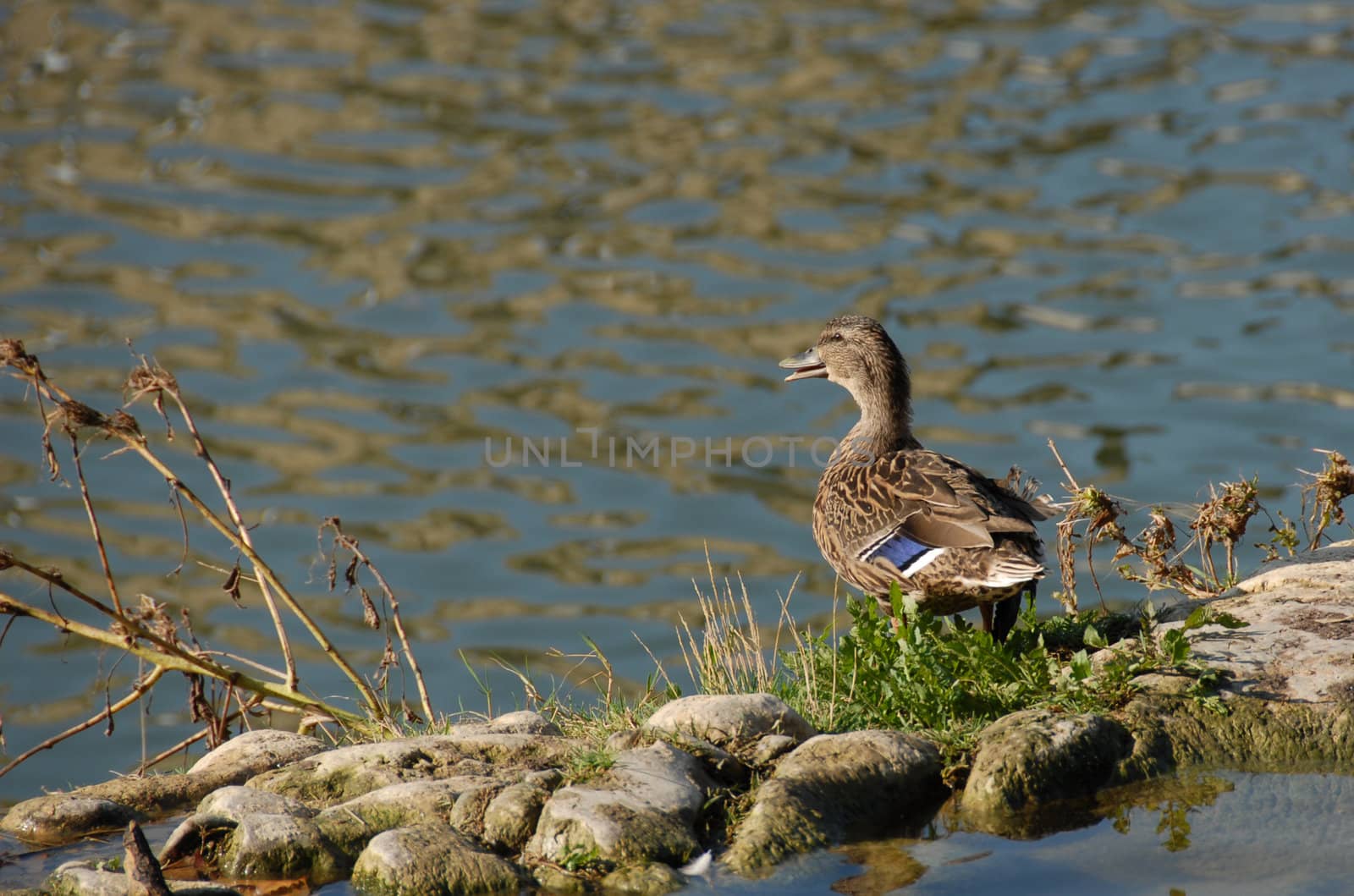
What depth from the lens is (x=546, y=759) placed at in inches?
206

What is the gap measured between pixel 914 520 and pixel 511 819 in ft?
6.84

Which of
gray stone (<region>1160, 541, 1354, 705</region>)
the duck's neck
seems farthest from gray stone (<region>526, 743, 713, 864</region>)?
the duck's neck

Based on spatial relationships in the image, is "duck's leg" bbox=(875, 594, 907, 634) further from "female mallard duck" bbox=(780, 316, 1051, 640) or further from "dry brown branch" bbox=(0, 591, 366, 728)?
"dry brown branch" bbox=(0, 591, 366, 728)

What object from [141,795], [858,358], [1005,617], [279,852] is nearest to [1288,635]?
[1005,617]

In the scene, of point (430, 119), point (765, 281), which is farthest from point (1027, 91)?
point (430, 119)

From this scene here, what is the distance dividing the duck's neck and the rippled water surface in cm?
419

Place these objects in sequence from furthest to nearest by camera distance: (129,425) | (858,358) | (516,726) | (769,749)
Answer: (858,358) < (129,425) < (516,726) < (769,749)

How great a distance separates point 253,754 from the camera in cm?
584

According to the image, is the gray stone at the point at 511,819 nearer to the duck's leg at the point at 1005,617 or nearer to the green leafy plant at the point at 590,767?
the green leafy plant at the point at 590,767

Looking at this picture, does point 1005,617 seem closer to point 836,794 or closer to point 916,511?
point 916,511

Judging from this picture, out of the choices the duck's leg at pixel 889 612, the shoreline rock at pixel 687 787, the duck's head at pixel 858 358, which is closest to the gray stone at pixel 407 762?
the shoreline rock at pixel 687 787

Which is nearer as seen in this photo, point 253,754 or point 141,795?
point 141,795

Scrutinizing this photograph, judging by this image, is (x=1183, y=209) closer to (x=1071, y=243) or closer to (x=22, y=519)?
(x=1071, y=243)

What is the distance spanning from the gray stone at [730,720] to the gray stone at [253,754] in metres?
1.47
